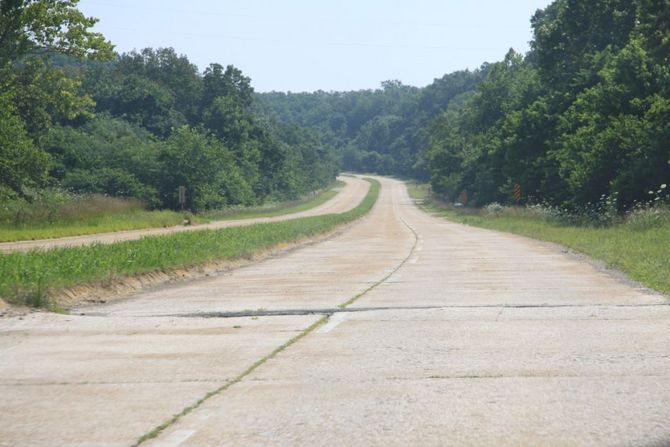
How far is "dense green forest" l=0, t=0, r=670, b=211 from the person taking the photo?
151 feet

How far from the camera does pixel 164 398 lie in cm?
707

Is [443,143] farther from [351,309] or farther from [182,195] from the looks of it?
[351,309]

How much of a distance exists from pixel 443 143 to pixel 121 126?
44.9 meters

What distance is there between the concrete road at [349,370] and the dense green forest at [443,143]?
28363 millimetres

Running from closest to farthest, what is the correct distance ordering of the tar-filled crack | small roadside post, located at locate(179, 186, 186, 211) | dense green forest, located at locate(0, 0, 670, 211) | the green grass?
1. the tar-filled crack
2. the green grass
3. dense green forest, located at locate(0, 0, 670, 211)
4. small roadside post, located at locate(179, 186, 186, 211)

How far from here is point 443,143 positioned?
127 meters

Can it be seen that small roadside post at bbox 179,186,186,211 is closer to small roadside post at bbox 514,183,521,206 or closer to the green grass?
the green grass

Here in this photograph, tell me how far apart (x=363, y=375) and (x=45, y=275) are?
9097 mm

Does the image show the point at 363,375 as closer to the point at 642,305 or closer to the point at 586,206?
the point at 642,305

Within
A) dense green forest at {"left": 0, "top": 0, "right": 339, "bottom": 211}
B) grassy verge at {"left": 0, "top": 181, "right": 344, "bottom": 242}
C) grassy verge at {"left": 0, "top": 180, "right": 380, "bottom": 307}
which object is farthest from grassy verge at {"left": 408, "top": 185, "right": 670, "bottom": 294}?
dense green forest at {"left": 0, "top": 0, "right": 339, "bottom": 211}

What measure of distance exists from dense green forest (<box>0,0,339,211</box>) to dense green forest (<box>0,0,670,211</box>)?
4.5 inches

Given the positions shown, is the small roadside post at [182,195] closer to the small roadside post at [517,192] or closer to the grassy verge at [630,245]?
the small roadside post at [517,192]

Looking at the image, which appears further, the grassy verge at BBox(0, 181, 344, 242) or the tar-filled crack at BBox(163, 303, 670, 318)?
the grassy verge at BBox(0, 181, 344, 242)

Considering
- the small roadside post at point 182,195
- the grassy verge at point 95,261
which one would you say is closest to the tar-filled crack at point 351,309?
the grassy verge at point 95,261
